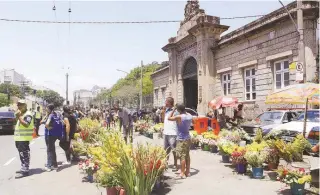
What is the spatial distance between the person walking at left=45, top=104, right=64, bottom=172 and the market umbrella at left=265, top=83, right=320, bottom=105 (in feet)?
20.7

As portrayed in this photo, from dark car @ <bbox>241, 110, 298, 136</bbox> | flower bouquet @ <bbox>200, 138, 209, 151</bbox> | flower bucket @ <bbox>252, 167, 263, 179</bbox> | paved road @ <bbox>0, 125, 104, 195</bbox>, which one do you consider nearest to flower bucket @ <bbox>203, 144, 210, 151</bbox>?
flower bouquet @ <bbox>200, 138, 209, 151</bbox>

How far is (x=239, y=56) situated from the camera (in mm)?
21438

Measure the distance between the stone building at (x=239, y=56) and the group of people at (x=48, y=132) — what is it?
975 cm

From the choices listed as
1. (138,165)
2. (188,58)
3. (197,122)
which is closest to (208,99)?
(188,58)

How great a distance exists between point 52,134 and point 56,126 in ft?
0.84

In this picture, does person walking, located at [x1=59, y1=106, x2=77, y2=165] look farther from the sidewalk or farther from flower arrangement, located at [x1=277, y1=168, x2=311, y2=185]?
flower arrangement, located at [x1=277, y1=168, x2=311, y2=185]

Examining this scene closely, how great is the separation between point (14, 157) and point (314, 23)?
14.7m

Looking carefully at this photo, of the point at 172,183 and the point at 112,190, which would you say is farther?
the point at 172,183

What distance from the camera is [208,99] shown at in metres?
24.3

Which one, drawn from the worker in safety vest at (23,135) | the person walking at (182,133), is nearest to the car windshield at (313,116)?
the person walking at (182,133)

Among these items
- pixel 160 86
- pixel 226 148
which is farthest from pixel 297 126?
pixel 160 86

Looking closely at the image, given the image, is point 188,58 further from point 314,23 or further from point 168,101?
point 168,101

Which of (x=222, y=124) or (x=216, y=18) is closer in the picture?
(x=222, y=124)

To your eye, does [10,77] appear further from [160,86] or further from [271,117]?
[271,117]
